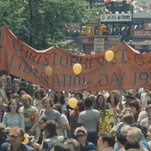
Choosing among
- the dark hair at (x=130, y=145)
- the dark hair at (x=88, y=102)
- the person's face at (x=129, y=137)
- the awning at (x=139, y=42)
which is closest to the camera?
the dark hair at (x=130, y=145)

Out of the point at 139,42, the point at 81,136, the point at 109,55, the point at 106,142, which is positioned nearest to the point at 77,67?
the point at 109,55

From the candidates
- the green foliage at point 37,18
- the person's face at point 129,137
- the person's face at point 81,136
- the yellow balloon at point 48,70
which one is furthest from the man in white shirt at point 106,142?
the green foliage at point 37,18

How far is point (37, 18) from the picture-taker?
2458 cm

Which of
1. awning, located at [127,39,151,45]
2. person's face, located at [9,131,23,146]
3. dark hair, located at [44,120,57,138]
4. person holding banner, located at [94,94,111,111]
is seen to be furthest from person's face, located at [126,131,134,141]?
awning, located at [127,39,151,45]

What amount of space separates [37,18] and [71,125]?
13923mm

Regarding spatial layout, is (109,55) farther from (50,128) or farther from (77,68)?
(50,128)

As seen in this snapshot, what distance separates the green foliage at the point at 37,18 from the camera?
24.3 meters

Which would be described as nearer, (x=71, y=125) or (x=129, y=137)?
(x=129, y=137)

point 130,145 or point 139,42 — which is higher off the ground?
point 130,145

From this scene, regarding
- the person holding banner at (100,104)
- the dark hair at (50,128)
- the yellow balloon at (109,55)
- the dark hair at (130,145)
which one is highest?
the yellow balloon at (109,55)

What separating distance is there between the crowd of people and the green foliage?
8.95 meters

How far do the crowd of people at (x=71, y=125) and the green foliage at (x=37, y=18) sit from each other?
8948 mm

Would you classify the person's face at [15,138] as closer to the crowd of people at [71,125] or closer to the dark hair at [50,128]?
the crowd of people at [71,125]

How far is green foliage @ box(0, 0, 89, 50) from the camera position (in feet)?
79.9
